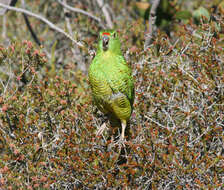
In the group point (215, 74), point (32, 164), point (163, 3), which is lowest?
point (32, 164)

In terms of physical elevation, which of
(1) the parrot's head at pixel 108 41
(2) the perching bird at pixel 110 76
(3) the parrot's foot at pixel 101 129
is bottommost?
(3) the parrot's foot at pixel 101 129

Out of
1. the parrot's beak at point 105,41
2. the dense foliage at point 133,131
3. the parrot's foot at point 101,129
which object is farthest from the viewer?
the parrot's foot at point 101,129

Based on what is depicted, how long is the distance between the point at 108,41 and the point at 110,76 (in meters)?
0.39

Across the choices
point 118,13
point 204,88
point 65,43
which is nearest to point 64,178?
point 204,88

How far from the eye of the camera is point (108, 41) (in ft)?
10.5

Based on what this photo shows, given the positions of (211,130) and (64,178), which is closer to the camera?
(64,178)

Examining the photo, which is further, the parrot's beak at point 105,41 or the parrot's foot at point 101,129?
the parrot's foot at point 101,129

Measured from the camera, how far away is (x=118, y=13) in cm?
718

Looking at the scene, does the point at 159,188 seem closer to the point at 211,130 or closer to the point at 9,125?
the point at 211,130

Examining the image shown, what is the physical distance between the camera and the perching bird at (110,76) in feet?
10.5

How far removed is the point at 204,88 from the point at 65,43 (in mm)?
3975

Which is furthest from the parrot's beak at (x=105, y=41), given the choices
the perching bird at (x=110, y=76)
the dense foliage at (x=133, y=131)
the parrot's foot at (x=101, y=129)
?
the parrot's foot at (x=101, y=129)

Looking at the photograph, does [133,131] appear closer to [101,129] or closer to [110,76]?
[101,129]

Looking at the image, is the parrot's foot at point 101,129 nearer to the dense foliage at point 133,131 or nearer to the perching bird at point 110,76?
the dense foliage at point 133,131
